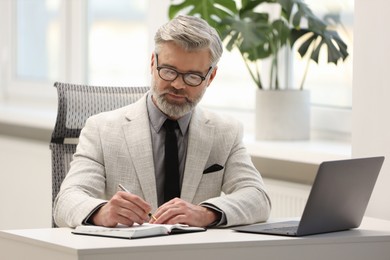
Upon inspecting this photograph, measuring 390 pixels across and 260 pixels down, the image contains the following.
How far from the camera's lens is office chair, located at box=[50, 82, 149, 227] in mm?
3141

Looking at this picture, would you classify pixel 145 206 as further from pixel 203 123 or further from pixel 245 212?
pixel 203 123

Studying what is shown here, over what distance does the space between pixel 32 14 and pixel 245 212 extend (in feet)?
11.3

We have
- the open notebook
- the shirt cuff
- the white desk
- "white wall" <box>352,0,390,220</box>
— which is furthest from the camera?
"white wall" <box>352,0,390,220</box>

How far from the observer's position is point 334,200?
2.55 metres

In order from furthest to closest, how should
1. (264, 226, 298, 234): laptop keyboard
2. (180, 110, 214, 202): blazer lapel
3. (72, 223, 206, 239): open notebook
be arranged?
(180, 110, 214, 202): blazer lapel
(264, 226, 298, 234): laptop keyboard
(72, 223, 206, 239): open notebook

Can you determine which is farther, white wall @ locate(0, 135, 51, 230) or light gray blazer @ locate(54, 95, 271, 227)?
white wall @ locate(0, 135, 51, 230)

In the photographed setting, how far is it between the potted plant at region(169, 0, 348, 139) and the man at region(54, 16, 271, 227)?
0.88 metres

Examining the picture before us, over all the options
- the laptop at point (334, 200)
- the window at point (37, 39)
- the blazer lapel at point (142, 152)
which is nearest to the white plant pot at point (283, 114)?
the blazer lapel at point (142, 152)

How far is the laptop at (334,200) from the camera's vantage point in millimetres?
2479

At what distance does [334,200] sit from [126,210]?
56cm

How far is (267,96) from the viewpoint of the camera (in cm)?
397

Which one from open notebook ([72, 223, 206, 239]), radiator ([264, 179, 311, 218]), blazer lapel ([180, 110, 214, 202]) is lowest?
radiator ([264, 179, 311, 218])

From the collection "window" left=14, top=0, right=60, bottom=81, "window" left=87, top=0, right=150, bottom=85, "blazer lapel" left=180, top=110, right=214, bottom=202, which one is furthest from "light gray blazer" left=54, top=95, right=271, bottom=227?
"window" left=14, top=0, right=60, bottom=81

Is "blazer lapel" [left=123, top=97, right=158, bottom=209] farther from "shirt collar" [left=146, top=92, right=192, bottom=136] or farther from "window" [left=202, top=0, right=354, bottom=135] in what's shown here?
"window" [left=202, top=0, right=354, bottom=135]
